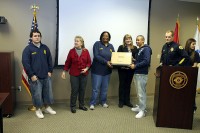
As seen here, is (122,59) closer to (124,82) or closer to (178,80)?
(124,82)

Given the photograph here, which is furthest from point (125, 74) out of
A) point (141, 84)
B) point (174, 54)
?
point (174, 54)

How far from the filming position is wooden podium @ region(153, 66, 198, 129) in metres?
2.97

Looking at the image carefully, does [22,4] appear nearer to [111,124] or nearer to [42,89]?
[42,89]

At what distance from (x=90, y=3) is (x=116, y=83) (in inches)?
67.2

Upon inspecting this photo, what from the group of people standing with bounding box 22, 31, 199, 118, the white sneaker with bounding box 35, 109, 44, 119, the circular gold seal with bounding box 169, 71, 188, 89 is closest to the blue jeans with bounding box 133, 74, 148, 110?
the group of people standing with bounding box 22, 31, 199, 118

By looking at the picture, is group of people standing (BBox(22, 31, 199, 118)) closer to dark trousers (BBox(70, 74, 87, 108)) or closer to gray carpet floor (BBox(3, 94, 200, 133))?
dark trousers (BBox(70, 74, 87, 108))

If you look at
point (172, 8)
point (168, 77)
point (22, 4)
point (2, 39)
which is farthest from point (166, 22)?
point (2, 39)

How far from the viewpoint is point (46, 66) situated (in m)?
3.43

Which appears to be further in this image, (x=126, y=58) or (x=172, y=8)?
(x=172, y=8)

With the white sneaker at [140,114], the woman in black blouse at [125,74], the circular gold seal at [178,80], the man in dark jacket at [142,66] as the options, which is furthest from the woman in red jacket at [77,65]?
the circular gold seal at [178,80]

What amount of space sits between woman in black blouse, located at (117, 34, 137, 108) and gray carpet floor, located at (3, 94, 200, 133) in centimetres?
23

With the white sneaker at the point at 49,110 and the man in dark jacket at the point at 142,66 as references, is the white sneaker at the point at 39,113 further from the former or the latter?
the man in dark jacket at the point at 142,66

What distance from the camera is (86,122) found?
3297mm

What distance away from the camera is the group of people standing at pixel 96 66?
3.24m
